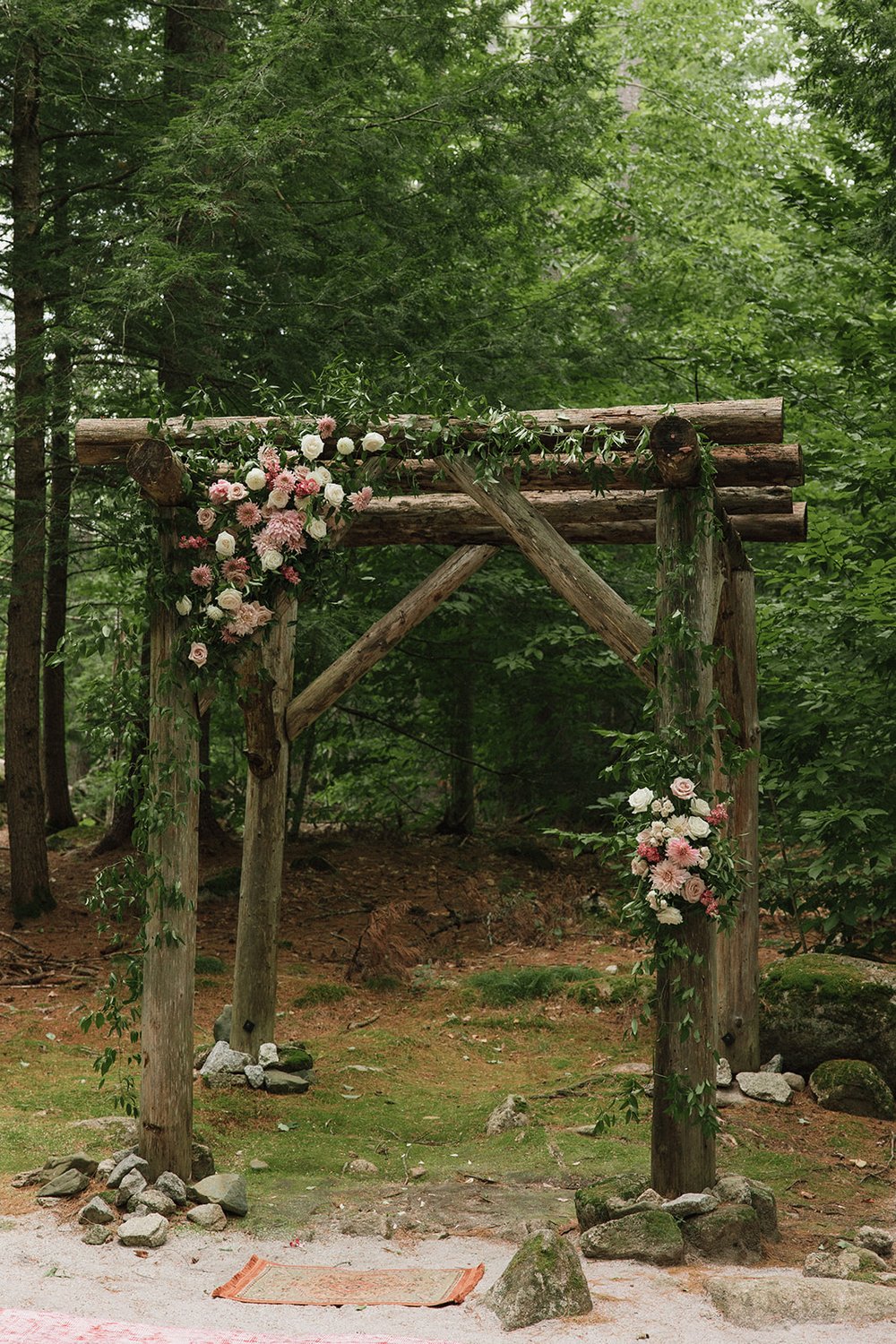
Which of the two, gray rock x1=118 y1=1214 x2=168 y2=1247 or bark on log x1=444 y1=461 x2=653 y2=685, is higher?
bark on log x1=444 y1=461 x2=653 y2=685

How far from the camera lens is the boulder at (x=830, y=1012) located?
6863 millimetres

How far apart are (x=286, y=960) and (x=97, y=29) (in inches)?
290

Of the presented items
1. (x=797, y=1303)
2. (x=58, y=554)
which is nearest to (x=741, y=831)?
(x=797, y=1303)

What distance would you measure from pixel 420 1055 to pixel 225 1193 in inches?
116

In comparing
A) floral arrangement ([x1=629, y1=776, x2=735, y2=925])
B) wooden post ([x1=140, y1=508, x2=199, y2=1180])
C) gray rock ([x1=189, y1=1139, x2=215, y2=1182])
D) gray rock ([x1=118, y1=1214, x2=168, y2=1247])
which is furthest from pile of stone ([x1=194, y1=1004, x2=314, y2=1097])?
floral arrangement ([x1=629, y1=776, x2=735, y2=925])

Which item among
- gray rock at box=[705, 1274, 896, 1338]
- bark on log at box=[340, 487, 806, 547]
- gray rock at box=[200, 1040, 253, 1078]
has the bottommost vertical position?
gray rock at box=[200, 1040, 253, 1078]

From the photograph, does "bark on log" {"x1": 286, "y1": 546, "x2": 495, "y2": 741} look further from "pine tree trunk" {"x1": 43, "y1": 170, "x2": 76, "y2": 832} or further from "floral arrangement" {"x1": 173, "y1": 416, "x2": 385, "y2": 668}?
"floral arrangement" {"x1": 173, "y1": 416, "x2": 385, "y2": 668}

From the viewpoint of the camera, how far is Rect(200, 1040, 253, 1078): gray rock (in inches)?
264

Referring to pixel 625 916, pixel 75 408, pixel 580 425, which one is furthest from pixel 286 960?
pixel 580 425

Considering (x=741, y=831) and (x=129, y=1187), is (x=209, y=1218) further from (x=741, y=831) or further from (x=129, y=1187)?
(x=741, y=831)

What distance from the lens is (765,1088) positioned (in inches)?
267

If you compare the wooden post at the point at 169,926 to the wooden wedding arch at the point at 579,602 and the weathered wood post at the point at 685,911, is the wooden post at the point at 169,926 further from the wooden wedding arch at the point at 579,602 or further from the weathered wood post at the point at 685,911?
the weathered wood post at the point at 685,911

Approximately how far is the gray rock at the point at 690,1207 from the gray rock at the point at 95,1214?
7.06 feet

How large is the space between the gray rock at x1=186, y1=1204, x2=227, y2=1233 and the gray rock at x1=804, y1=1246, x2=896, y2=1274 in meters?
2.22
